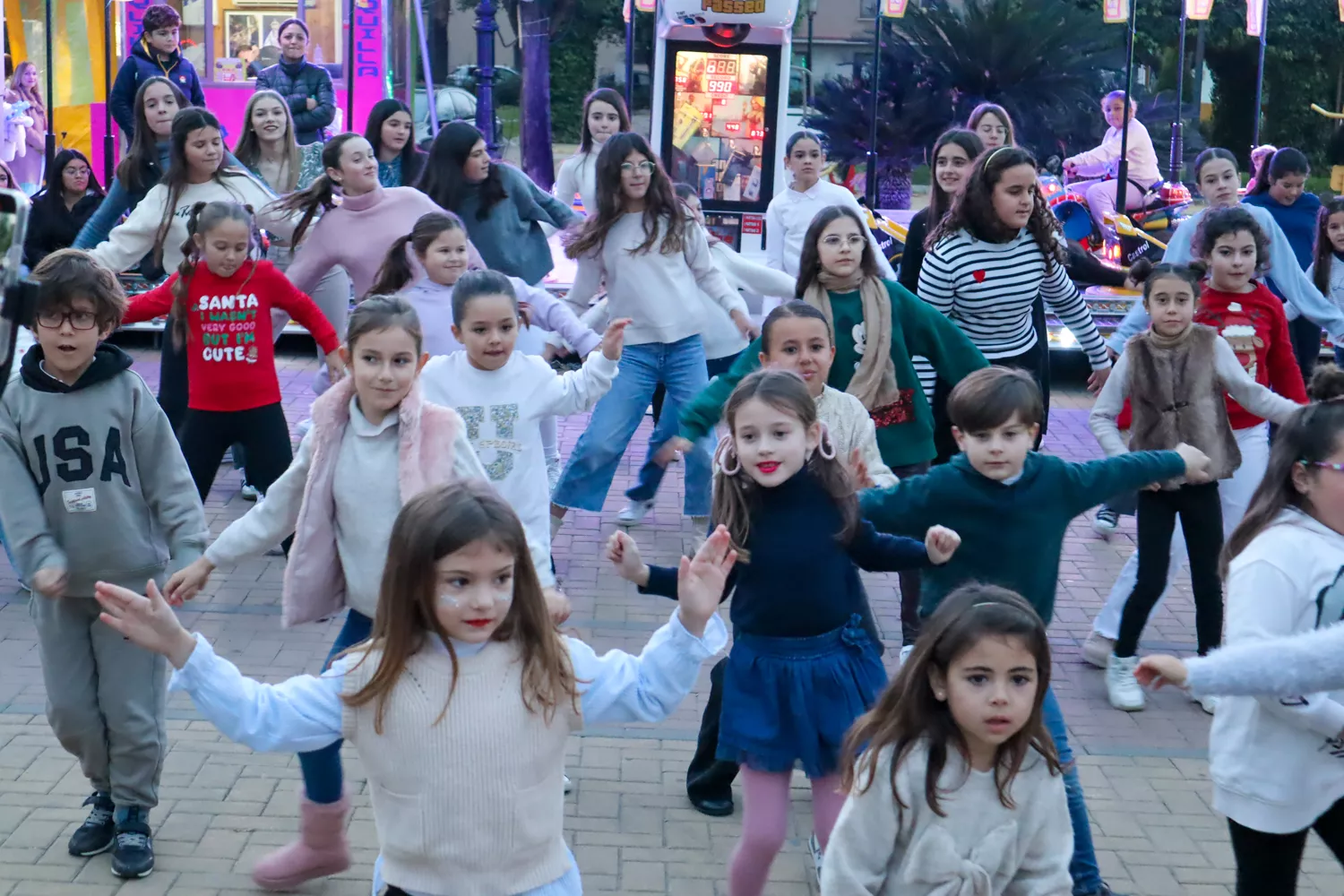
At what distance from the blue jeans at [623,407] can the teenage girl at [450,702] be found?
4127 mm

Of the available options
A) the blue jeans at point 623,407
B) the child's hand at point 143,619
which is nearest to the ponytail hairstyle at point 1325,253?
the blue jeans at point 623,407

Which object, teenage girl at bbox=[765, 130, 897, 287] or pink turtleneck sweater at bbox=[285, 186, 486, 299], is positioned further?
teenage girl at bbox=[765, 130, 897, 287]

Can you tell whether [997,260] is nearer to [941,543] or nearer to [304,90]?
[941,543]

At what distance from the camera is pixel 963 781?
9.09 ft

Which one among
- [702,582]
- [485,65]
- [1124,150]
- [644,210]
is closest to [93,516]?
[702,582]

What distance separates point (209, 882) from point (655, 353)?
11.4 feet

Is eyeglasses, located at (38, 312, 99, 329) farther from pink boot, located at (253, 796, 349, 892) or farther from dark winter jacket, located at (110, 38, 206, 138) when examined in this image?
dark winter jacket, located at (110, 38, 206, 138)

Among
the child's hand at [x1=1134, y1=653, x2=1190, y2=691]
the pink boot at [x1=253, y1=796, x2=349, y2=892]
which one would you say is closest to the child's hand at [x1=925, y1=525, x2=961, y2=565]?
the child's hand at [x1=1134, y1=653, x2=1190, y2=691]

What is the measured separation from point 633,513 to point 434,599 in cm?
510

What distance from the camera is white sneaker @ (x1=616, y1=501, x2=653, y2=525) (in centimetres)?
786

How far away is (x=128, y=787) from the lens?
168 inches

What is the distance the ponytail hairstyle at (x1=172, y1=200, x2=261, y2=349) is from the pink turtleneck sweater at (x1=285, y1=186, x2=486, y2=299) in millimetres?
476

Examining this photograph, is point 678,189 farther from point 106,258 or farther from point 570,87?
point 570,87

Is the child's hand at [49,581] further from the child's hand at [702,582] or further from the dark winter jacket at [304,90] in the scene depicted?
the dark winter jacket at [304,90]
